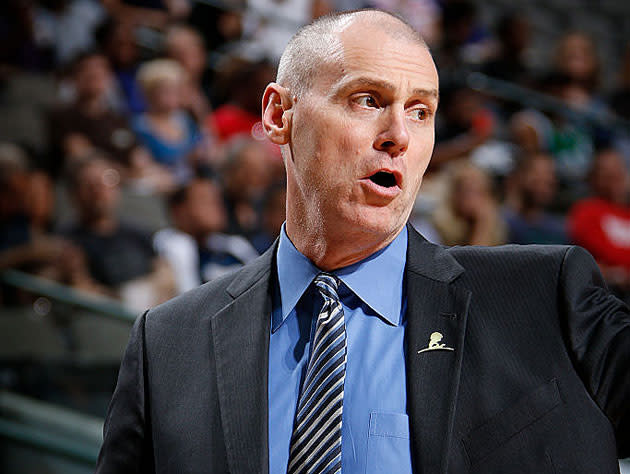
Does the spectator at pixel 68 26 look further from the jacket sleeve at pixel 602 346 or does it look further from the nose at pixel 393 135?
the jacket sleeve at pixel 602 346

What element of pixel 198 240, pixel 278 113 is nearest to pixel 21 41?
pixel 198 240

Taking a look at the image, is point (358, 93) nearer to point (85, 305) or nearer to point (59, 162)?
point (85, 305)

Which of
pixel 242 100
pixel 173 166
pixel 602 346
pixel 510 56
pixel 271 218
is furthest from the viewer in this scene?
pixel 510 56

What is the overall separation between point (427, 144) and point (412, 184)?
0.22ft

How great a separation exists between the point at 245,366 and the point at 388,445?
262mm

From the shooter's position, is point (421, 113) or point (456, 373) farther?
point (421, 113)

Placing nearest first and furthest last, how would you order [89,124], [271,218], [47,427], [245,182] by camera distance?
[47,427], [271,218], [245,182], [89,124]

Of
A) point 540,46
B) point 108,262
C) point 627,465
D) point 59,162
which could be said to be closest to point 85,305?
point 108,262

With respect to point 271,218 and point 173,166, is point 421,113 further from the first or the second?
point 173,166

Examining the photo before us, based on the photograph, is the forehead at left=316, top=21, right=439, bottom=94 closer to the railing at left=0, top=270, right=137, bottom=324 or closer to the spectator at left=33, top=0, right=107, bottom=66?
the railing at left=0, top=270, right=137, bottom=324

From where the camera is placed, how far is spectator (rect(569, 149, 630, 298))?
16.9ft

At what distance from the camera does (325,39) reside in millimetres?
1356

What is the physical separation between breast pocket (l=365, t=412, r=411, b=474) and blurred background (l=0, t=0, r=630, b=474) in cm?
219

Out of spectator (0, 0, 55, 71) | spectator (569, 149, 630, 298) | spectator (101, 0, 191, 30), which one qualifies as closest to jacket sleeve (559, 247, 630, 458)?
spectator (569, 149, 630, 298)
